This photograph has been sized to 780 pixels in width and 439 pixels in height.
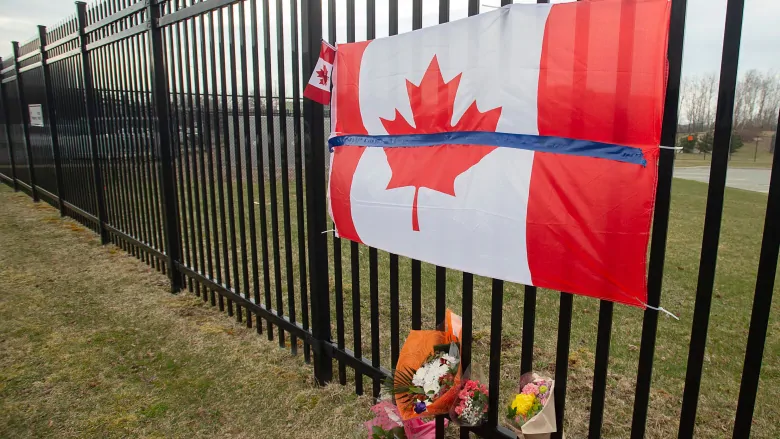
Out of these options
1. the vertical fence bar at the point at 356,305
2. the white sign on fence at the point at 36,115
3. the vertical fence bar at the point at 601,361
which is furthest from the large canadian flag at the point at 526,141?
the white sign on fence at the point at 36,115

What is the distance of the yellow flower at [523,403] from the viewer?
174 centimetres

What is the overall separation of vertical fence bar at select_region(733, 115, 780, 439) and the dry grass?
5.72ft

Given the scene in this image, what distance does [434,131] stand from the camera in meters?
2.04

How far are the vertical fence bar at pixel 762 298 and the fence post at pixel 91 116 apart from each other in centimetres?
668

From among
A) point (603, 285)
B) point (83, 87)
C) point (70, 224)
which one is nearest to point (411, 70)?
point (603, 285)

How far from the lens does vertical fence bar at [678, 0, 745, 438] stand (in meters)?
1.30

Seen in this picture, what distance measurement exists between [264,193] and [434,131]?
1999mm

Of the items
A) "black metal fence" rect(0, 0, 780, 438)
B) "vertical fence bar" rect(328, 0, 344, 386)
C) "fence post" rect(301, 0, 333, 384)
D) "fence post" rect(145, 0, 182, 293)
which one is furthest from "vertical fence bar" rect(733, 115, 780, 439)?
"fence post" rect(145, 0, 182, 293)

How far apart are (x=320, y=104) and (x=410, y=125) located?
2.59 ft

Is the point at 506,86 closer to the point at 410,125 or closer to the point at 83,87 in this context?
the point at 410,125

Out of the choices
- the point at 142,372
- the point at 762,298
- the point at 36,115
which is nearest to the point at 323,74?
the point at 762,298

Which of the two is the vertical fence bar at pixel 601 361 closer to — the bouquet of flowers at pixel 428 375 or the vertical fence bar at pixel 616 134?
the vertical fence bar at pixel 616 134

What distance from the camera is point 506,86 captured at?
67.7 inches

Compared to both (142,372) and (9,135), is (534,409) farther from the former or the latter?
(9,135)
